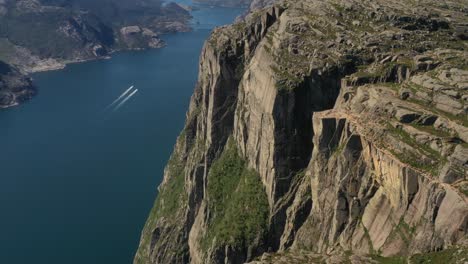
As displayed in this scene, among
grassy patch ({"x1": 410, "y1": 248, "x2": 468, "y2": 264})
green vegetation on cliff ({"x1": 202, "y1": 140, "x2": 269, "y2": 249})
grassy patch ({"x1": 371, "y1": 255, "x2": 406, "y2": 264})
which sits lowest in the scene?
green vegetation on cliff ({"x1": 202, "y1": 140, "x2": 269, "y2": 249})

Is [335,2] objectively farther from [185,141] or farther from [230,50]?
[185,141]

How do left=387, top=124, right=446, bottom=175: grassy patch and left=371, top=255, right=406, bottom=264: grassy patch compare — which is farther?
left=387, top=124, right=446, bottom=175: grassy patch

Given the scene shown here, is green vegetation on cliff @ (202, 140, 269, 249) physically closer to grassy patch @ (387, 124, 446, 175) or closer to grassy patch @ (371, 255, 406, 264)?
grassy patch @ (371, 255, 406, 264)

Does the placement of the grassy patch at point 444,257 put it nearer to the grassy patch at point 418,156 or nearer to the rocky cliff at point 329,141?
the rocky cliff at point 329,141

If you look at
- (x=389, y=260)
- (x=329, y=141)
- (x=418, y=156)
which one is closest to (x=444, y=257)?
(x=389, y=260)

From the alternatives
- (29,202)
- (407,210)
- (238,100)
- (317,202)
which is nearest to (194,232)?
(238,100)

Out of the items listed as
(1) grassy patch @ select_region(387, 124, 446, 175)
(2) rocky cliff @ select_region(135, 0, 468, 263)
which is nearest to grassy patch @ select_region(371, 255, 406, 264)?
(2) rocky cliff @ select_region(135, 0, 468, 263)

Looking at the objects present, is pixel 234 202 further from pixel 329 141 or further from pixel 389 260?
pixel 389 260
